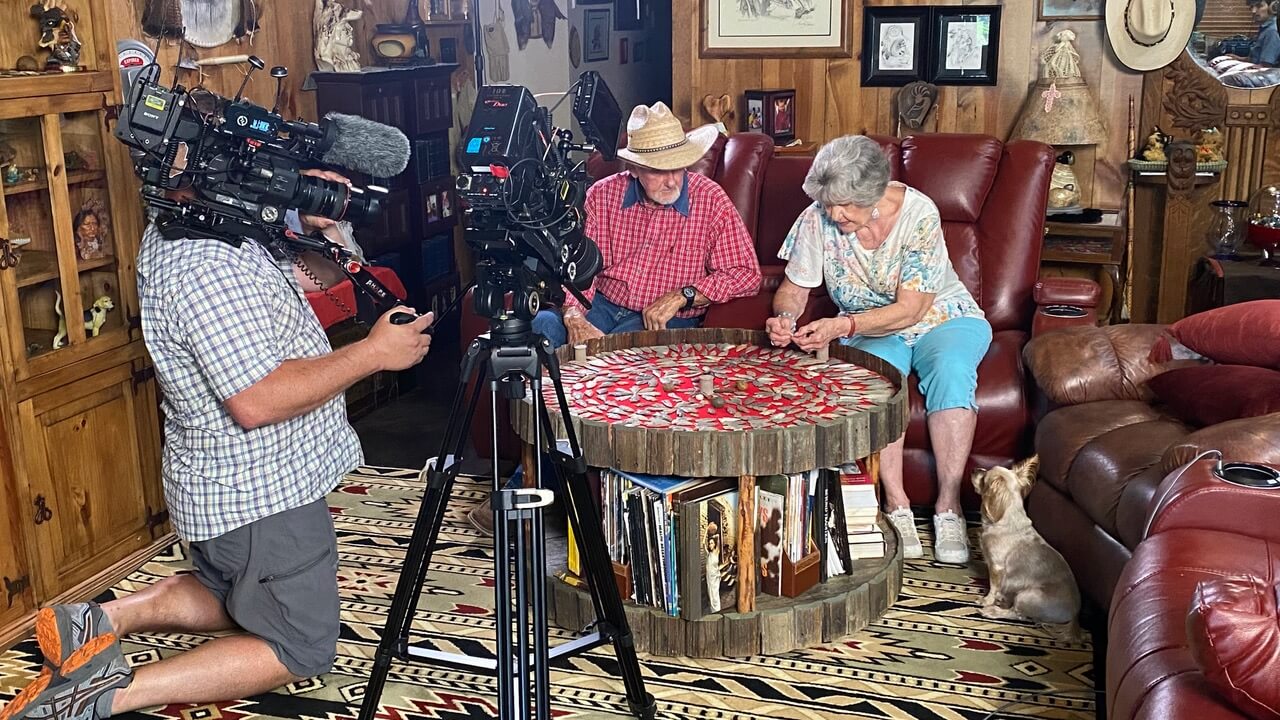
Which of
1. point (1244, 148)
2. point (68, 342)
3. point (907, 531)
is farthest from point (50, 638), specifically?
point (1244, 148)

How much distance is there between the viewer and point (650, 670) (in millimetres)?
2619

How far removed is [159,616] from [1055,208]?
3088mm

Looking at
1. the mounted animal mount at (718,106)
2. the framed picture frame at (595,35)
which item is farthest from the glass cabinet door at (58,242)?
the framed picture frame at (595,35)

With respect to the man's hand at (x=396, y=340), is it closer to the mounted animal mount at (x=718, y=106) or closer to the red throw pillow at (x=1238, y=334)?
the red throw pillow at (x=1238, y=334)

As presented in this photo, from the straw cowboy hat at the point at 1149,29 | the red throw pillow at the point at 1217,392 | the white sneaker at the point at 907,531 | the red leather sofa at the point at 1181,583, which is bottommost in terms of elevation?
the white sneaker at the point at 907,531

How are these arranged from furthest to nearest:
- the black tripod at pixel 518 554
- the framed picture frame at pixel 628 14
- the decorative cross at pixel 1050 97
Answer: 1. the framed picture frame at pixel 628 14
2. the decorative cross at pixel 1050 97
3. the black tripod at pixel 518 554

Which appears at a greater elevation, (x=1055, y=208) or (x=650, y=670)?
(x=1055, y=208)

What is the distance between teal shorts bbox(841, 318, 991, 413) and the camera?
3188mm

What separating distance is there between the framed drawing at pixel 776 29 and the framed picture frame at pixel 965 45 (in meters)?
0.31

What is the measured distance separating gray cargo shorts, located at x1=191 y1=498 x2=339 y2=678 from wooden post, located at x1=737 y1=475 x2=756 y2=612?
0.83 metres

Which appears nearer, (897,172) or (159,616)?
(159,616)

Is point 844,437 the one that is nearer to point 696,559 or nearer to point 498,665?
point 696,559

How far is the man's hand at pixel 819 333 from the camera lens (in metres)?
3.06

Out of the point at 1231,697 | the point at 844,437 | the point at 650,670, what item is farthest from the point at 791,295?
the point at 1231,697
